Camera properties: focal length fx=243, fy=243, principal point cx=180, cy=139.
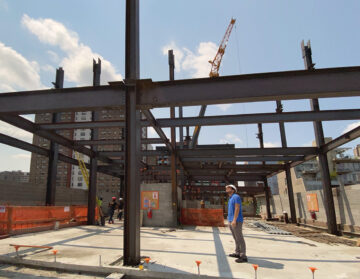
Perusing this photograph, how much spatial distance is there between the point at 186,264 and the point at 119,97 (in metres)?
4.48

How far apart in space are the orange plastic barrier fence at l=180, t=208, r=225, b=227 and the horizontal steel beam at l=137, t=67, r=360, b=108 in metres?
10.9

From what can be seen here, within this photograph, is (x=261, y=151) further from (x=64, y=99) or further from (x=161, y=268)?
(x=64, y=99)

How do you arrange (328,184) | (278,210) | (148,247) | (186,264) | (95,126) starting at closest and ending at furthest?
(186,264), (148,247), (95,126), (328,184), (278,210)

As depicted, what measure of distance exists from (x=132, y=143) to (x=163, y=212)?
9684 mm

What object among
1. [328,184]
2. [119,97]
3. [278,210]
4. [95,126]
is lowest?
[278,210]

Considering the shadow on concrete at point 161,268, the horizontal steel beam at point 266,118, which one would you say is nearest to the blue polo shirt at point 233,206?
the shadow on concrete at point 161,268

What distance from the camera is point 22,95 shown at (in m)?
7.19

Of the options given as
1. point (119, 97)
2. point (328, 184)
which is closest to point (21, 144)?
point (119, 97)

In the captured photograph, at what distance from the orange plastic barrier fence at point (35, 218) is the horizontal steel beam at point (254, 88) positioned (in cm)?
819

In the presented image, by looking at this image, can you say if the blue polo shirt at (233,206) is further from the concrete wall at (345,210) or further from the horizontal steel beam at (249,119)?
the concrete wall at (345,210)

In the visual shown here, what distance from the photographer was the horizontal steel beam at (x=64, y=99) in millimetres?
6602

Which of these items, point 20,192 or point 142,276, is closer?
point 142,276

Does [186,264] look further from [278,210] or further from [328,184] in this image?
[278,210]

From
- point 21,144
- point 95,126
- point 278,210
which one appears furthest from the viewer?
point 278,210
